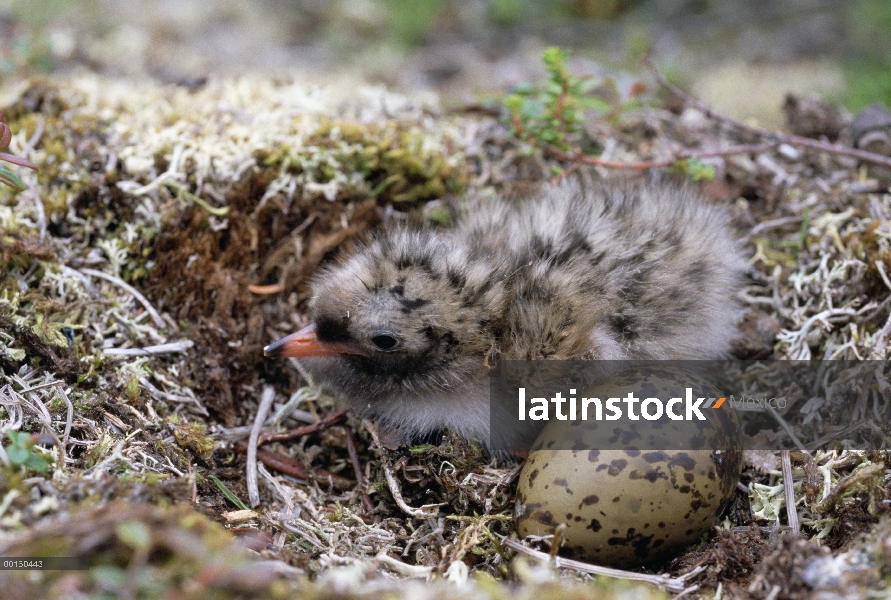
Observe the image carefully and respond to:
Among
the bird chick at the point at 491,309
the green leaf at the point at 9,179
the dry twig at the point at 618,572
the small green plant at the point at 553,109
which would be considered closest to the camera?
the dry twig at the point at 618,572

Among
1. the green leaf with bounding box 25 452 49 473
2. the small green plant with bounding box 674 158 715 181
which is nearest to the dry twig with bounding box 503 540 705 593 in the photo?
the green leaf with bounding box 25 452 49 473

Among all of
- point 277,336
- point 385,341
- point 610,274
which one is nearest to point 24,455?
point 385,341

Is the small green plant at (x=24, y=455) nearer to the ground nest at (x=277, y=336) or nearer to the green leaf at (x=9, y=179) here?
the ground nest at (x=277, y=336)

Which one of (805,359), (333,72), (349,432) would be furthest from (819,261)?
(333,72)

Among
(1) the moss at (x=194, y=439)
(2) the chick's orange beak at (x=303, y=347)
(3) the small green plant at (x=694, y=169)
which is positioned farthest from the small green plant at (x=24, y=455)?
(3) the small green plant at (x=694, y=169)

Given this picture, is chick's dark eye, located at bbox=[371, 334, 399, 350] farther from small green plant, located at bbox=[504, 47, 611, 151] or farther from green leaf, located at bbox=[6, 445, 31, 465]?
small green plant, located at bbox=[504, 47, 611, 151]

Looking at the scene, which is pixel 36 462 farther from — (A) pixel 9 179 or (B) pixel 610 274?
(B) pixel 610 274
